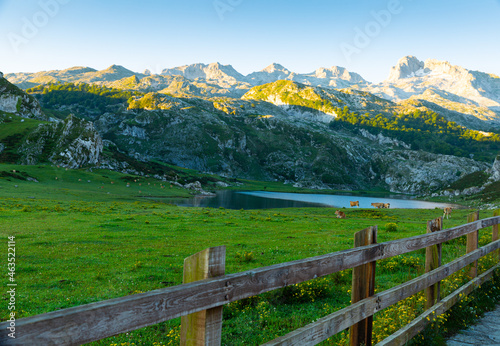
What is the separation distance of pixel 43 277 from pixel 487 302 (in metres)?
19.1

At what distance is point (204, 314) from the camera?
13.1ft

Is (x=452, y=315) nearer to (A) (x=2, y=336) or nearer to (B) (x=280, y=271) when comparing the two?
(B) (x=280, y=271)

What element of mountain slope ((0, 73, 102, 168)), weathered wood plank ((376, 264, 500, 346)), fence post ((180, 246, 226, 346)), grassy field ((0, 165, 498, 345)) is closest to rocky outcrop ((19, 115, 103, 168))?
mountain slope ((0, 73, 102, 168))

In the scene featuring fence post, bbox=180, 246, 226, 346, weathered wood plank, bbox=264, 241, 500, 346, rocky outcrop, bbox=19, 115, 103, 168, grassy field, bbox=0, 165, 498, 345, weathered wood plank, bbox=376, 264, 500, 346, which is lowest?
grassy field, bbox=0, 165, 498, 345

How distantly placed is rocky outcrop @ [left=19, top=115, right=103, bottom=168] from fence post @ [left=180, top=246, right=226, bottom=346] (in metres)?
149

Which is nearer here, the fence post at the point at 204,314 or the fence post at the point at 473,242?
the fence post at the point at 204,314

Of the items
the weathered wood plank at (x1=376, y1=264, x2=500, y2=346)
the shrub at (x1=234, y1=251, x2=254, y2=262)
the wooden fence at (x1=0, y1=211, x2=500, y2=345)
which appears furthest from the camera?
the shrub at (x1=234, y1=251, x2=254, y2=262)

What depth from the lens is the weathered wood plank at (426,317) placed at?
22.8ft

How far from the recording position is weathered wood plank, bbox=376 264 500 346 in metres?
6.94

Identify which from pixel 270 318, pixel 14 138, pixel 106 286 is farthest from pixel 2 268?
pixel 14 138

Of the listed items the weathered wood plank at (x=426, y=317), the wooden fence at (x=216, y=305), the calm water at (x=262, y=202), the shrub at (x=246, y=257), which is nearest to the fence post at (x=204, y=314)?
the wooden fence at (x=216, y=305)

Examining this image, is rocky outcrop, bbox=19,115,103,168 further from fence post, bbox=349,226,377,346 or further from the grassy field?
fence post, bbox=349,226,377,346

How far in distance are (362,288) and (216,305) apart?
384 centimetres

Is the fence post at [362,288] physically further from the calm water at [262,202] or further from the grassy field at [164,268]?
the calm water at [262,202]
